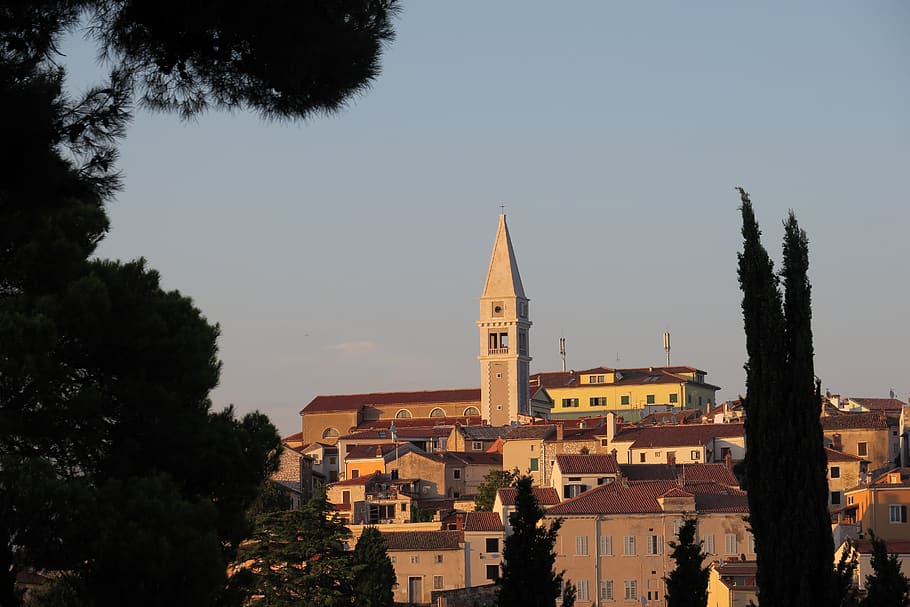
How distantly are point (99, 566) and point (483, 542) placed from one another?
160 feet

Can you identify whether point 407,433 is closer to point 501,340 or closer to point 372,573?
point 501,340

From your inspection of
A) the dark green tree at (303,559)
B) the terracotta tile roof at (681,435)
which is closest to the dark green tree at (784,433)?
the dark green tree at (303,559)

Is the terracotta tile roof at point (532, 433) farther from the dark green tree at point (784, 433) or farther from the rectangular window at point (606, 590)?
the dark green tree at point (784, 433)

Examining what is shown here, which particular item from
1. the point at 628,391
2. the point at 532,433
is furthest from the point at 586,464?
the point at 628,391

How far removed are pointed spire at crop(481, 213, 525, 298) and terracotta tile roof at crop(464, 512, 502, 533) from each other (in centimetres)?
6578

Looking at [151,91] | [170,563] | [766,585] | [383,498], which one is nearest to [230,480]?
[170,563]

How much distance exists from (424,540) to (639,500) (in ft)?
32.0

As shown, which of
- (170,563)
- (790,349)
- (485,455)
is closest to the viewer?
(170,563)

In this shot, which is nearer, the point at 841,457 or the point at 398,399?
the point at 841,457

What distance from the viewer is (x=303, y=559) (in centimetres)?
5006

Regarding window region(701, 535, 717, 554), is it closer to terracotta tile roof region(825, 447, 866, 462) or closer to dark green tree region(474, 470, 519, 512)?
terracotta tile roof region(825, 447, 866, 462)

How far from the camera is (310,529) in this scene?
5072cm

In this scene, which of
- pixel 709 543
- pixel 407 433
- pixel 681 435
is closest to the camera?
pixel 709 543

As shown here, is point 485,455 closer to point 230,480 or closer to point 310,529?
point 310,529
